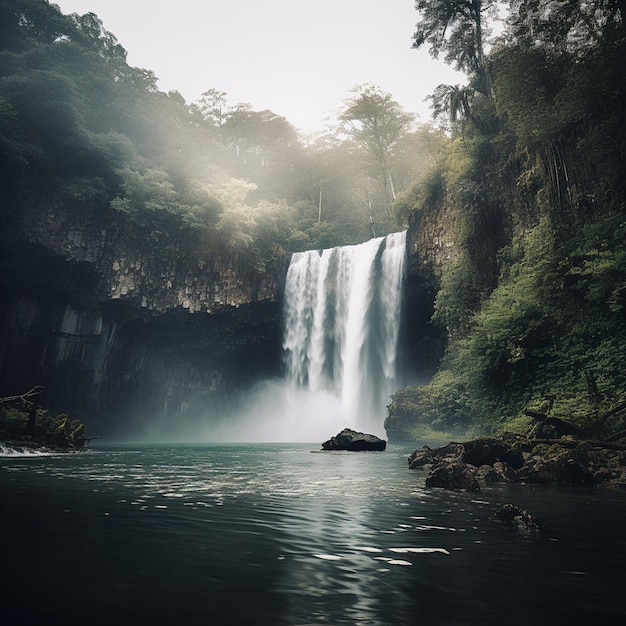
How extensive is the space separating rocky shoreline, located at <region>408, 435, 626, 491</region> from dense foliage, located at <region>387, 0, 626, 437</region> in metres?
1.91

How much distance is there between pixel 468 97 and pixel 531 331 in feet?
51.2

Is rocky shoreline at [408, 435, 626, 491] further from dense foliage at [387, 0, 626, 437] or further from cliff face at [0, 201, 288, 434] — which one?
cliff face at [0, 201, 288, 434]

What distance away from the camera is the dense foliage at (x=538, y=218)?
15.5 m

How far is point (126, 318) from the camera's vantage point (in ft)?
108

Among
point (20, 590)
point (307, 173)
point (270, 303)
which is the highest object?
point (307, 173)

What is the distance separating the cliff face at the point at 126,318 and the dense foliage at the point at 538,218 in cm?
1542

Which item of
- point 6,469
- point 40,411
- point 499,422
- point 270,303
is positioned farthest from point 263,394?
point 6,469

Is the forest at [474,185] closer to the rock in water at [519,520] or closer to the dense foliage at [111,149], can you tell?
the dense foliage at [111,149]

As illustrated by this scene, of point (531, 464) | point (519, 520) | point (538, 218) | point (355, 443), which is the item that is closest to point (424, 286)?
point (538, 218)

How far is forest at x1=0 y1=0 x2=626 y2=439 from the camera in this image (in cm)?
1648

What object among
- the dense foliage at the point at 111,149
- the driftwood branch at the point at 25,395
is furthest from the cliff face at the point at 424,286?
the driftwood branch at the point at 25,395

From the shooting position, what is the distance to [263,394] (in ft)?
132

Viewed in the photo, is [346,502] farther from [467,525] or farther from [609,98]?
[609,98]

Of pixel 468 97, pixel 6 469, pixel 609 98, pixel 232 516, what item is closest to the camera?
pixel 232 516
